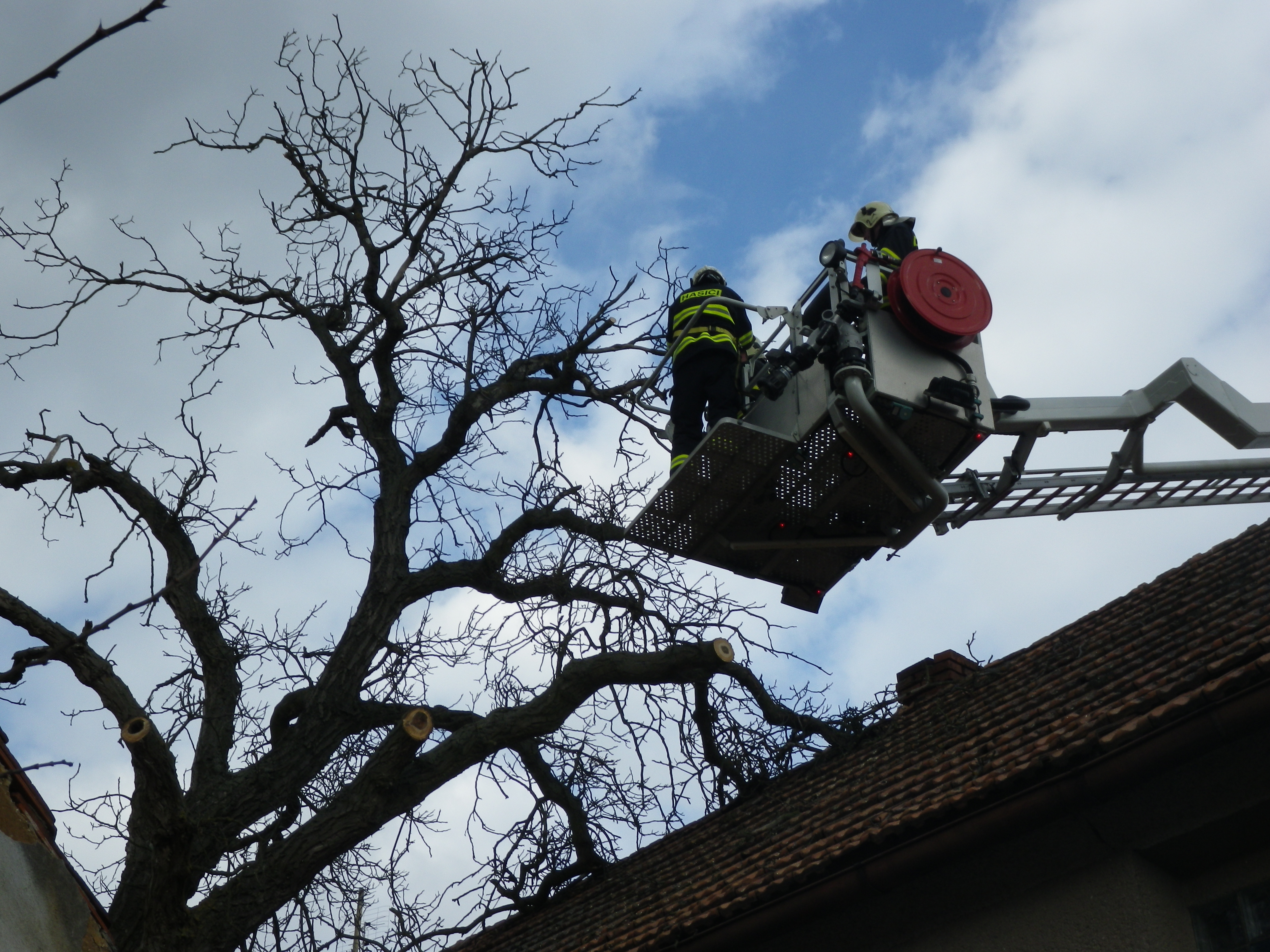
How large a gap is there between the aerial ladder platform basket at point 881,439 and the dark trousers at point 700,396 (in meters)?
0.15

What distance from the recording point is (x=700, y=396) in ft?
26.6

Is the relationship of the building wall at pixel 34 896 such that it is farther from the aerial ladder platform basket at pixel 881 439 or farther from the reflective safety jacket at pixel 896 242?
the reflective safety jacket at pixel 896 242

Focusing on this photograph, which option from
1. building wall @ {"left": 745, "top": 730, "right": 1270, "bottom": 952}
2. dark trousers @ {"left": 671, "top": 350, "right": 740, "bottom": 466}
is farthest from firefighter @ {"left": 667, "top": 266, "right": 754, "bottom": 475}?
building wall @ {"left": 745, "top": 730, "right": 1270, "bottom": 952}

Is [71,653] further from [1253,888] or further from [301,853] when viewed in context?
[1253,888]

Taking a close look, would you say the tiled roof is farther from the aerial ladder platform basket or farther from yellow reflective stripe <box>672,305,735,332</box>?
yellow reflective stripe <box>672,305,735,332</box>

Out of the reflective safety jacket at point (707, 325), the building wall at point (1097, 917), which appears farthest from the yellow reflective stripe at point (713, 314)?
the building wall at point (1097, 917)

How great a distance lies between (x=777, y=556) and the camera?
8219 mm

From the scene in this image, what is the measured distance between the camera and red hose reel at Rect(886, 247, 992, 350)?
7227 mm

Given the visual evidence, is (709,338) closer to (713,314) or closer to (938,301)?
(713,314)

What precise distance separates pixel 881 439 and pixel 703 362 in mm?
1501

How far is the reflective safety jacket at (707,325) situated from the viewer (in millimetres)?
8219

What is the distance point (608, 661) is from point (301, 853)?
226 centimetres

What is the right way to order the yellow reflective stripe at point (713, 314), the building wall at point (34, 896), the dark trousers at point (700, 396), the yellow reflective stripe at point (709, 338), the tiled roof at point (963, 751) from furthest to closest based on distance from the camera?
the yellow reflective stripe at point (713, 314)
the yellow reflective stripe at point (709, 338)
the dark trousers at point (700, 396)
the tiled roof at point (963, 751)
the building wall at point (34, 896)

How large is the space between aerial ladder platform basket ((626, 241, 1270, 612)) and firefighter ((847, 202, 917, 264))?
22 cm
